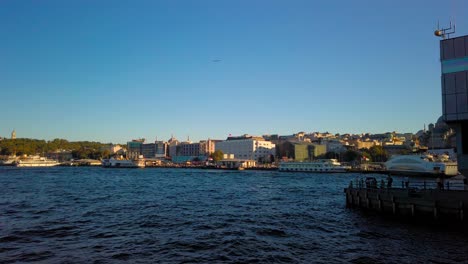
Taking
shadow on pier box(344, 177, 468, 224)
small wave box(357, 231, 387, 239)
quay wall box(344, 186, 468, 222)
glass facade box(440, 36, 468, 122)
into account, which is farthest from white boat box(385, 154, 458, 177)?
small wave box(357, 231, 387, 239)

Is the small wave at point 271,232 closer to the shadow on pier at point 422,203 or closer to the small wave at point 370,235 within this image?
the small wave at point 370,235

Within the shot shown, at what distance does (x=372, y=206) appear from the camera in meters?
30.4

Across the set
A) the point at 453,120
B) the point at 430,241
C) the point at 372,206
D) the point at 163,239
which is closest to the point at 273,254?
the point at 163,239

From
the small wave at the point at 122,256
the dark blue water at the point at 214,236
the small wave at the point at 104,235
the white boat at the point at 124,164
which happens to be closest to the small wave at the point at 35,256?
the dark blue water at the point at 214,236

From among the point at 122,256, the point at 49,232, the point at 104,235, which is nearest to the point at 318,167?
the point at 104,235

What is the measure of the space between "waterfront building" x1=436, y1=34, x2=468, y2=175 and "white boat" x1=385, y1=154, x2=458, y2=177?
70.0 metres

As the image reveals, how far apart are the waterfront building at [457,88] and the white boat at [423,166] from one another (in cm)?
7004

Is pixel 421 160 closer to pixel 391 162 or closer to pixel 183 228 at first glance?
pixel 391 162

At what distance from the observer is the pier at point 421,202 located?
77.1ft

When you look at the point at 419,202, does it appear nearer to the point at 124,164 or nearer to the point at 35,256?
the point at 35,256

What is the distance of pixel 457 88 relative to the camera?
2652 cm

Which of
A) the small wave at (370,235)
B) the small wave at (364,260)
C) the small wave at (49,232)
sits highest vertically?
the small wave at (49,232)

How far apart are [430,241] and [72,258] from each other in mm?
18112

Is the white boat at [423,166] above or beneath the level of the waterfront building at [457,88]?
beneath
